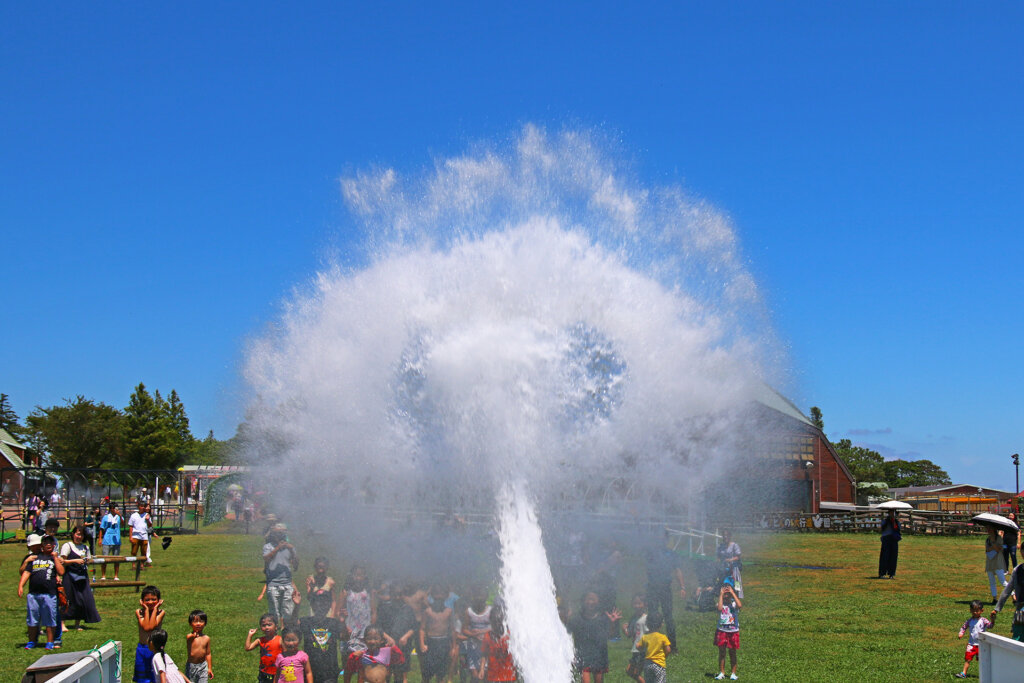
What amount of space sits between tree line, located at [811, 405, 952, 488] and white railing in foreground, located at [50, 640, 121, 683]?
111 meters

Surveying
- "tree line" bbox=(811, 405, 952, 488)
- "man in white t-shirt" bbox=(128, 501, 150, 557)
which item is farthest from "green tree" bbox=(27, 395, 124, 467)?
"tree line" bbox=(811, 405, 952, 488)

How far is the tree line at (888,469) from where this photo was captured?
362 ft

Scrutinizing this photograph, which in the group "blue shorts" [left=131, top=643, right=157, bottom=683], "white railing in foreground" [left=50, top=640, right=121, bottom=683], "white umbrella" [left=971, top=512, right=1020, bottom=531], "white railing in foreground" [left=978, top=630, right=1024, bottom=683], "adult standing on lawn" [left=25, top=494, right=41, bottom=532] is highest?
"white umbrella" [left=971, top=512, right=1020, bottom=531]

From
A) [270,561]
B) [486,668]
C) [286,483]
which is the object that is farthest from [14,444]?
[486,668]

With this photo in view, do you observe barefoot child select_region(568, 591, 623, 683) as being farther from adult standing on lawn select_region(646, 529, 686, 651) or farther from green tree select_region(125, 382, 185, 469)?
green tree select_region(125, 382, 185, 469)

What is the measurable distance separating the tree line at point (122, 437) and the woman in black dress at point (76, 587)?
47258 mm

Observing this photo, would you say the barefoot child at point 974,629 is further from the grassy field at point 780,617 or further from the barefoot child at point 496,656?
the barefoot child at point 496,656

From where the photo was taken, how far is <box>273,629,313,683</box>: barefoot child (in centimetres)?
888

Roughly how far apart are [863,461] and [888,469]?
5057 mm

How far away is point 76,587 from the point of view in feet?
46.2

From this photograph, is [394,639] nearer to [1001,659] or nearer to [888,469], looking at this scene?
[1001,659]

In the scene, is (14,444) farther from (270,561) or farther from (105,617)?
(270,561)

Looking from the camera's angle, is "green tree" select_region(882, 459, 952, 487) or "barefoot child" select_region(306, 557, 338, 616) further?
"green tree" select_region(882, 459, 952, 487)

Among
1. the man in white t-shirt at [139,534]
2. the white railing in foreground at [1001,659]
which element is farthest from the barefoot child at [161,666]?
the man in white t-shirt at [139,534]
